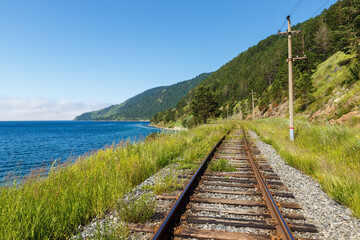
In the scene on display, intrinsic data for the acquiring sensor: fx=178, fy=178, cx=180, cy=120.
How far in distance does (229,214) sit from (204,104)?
1709 inches

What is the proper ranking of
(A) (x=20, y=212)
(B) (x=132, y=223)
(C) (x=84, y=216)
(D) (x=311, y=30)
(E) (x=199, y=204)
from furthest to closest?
(D) (x=311, y=30) → (E) (x=199, y=204) → (C) (x=84, y=216) → (B) (x=132, y=223) → (A) (x=20, y=212)

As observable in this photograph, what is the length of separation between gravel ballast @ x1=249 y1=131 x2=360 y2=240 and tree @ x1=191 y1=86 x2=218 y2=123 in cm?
4103

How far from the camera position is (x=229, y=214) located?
126 inches

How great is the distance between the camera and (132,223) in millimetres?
2938

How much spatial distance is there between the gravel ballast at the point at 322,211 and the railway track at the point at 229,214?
0.62ft

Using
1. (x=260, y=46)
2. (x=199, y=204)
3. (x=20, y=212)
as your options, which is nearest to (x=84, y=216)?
(x=20, y=212)

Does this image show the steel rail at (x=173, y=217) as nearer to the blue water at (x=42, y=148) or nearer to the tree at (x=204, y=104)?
the blue water at (x=42, y=148)

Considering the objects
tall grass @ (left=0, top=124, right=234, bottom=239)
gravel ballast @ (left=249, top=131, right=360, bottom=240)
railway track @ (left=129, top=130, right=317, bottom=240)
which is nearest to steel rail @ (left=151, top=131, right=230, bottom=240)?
railway track @ (left=129, top=130, right=317, bottom=240)

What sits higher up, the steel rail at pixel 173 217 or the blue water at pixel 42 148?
the steel rail at pixel 173 217

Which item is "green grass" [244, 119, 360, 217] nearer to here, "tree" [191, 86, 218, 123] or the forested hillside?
the forested hillside

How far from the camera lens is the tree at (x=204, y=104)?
45.5 m

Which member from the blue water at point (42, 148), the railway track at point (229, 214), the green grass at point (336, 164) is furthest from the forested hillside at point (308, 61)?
the blue water at point (42, 148)

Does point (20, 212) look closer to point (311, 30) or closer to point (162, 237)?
point (162, 237)

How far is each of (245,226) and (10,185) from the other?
15.3 feet
